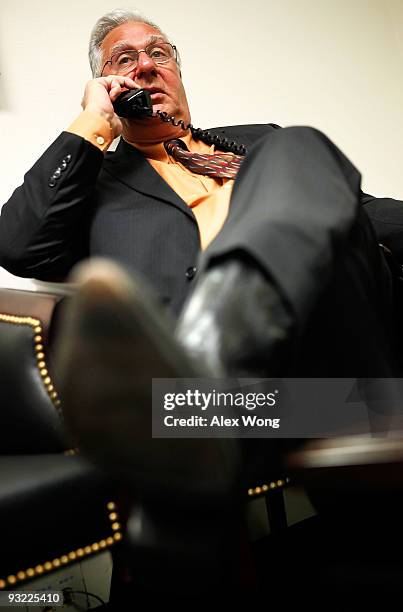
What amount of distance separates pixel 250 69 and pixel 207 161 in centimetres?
79

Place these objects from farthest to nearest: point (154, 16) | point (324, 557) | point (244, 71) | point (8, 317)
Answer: point (244, 71)
point (154, 16)
point (324, 557)
point (8, 317)

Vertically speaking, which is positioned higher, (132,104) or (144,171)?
(132,104)

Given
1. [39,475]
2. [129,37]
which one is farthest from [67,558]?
[129,37]

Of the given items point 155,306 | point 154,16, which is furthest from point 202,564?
point 154,16

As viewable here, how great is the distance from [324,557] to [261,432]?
763 mm

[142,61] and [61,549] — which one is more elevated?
[142,61]

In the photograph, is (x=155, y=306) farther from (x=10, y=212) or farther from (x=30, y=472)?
(x=10, y=212)

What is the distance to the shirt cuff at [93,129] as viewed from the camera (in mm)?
938

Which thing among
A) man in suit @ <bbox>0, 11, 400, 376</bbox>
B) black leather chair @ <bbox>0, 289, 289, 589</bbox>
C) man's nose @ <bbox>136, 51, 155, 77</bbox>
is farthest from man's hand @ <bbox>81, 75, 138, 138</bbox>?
black leather chair @ <bbox>0, 289, 289, 589</bbox>

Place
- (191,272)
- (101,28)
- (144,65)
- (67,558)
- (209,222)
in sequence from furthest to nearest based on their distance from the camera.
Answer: (101,28)
(144,65)
(209,222)
(191,272)
(67,558)

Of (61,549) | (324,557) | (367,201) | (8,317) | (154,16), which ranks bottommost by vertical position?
(324,557)

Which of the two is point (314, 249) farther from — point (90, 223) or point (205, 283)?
point (90, 223)

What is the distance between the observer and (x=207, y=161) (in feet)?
3.57

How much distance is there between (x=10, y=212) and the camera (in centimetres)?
94
